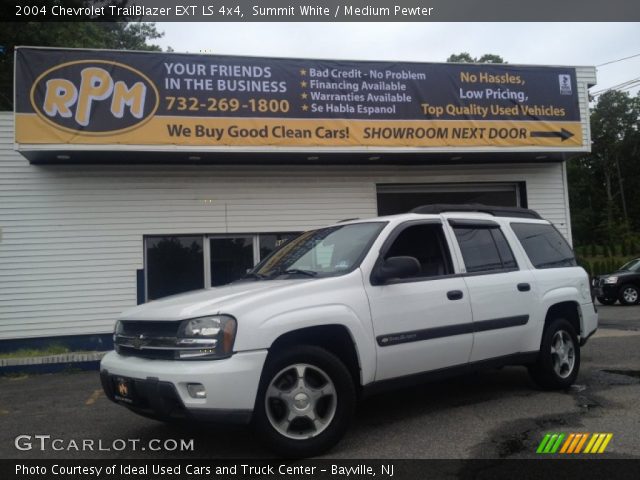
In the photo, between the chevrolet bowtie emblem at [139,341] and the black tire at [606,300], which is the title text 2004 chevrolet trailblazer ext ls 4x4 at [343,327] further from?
the black tire at [606,300]

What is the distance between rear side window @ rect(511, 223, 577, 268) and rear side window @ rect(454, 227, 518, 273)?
0.35 m

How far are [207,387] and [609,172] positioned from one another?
235ft

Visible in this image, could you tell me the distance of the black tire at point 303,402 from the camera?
13.5ft

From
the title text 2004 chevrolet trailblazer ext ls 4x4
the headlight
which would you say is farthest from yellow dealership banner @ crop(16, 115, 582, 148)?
the headlight

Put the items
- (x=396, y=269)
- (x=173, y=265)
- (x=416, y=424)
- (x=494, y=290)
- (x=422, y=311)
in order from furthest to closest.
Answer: (x=173, y=265), (x=494, y=290), (x=416, y=424), (x=422, y=311), (x=396, y=269)

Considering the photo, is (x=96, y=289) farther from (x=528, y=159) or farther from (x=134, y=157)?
(x=528, y=159)

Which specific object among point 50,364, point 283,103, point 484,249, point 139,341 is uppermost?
point 283,103

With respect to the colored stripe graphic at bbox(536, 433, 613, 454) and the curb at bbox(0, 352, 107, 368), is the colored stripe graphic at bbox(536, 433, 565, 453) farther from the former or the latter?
the curb at bbox(0, 352, 107, 368)

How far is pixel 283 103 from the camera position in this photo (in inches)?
427

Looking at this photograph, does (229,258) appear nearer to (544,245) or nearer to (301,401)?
(544,245)

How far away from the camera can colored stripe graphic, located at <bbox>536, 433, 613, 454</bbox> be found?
14.4 ft

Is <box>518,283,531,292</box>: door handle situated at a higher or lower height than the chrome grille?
higher

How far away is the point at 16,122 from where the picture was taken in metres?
9.66

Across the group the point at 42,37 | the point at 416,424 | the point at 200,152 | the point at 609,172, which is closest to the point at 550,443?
the point at 416,424
